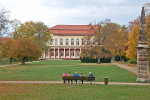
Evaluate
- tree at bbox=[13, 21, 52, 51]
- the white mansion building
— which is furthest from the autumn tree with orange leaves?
the white mansion building

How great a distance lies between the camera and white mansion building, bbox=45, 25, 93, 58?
3501 inches

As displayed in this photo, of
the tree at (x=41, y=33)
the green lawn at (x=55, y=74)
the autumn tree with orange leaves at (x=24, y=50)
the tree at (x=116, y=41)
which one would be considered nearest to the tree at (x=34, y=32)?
the tree at (x=41, y=33)

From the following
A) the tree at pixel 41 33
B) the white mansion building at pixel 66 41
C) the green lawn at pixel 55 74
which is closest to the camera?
the green lawn at pixel 55 74

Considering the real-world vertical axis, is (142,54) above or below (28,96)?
above

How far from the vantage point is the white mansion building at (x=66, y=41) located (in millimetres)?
88938

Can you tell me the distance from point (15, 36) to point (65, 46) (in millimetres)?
31141

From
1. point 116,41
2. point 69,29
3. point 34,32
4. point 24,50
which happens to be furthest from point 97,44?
point 69,29

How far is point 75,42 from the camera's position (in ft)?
297

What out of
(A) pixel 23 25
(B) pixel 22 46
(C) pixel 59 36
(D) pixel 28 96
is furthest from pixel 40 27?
(D) pixel 28 96

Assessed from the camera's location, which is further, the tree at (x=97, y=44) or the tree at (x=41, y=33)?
the tree at (x=41, y=33)

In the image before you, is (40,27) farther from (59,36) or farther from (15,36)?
(59,36)

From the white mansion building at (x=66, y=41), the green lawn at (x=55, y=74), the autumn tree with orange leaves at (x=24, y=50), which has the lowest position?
the green lawn at (x=55, y=74)

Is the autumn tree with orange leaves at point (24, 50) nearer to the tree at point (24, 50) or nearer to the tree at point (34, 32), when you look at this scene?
the tree at point (24, 50)

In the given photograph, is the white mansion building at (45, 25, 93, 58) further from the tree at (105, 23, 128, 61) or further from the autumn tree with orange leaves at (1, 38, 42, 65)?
the autumn tree with orange leaves at (1, 38, 42, 65)
